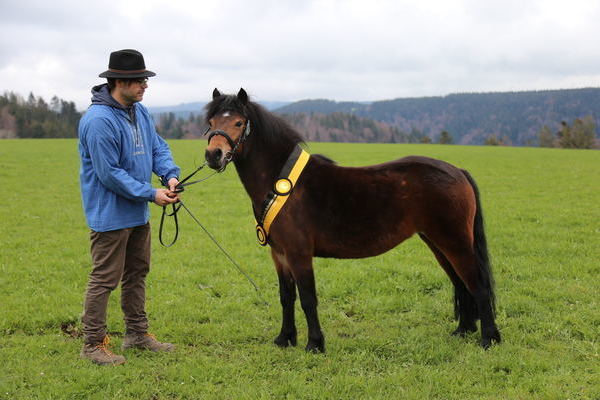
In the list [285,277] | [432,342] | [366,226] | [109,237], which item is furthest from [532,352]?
[109,237]

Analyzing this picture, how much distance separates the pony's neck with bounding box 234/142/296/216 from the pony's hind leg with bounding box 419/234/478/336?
1.70m

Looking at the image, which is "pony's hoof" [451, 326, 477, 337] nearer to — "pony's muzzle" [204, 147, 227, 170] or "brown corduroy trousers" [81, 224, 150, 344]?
"pony's muzzle" [204, 147, 227, 170]

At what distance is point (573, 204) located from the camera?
1305cm

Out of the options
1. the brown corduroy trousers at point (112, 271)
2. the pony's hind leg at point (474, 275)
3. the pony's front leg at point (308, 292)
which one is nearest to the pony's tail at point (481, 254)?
the pony's hind leg at point (474, 275)

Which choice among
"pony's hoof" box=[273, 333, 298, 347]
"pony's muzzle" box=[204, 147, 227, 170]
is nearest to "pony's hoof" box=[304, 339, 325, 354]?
"pony's hoof" box=[273, 333, 298, 347]

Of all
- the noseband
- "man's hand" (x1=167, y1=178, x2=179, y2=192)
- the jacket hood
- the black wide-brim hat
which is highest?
the black wide-brim hat

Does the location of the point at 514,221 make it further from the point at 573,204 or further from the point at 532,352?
the point at 532,352

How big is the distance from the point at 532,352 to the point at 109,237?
4.08 metres

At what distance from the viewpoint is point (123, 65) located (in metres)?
4.16

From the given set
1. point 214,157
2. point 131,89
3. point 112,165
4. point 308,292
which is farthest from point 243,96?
point 308,292

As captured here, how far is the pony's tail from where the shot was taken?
481cm

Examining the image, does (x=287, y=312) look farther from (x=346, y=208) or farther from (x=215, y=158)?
(x=215, y=158)

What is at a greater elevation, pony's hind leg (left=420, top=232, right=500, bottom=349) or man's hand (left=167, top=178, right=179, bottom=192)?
man's hand (left=167, top=178, right=179, bottom=192)

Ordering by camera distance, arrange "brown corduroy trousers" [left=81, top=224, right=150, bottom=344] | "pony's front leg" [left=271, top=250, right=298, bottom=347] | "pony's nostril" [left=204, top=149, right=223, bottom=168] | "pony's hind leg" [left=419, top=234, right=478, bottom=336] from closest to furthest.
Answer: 1. "pony's nostril" [left=204, top=149, right=223, bottom=168]
2. "brown corduroy trousers" [left=81, top=224, right=150, bottom=344]
3. "pony's front leg" [left=271, top=250, right=298, bottom=347]
4. "pony's hind leg" [left=419, top=234, right=478, bottom=336]
